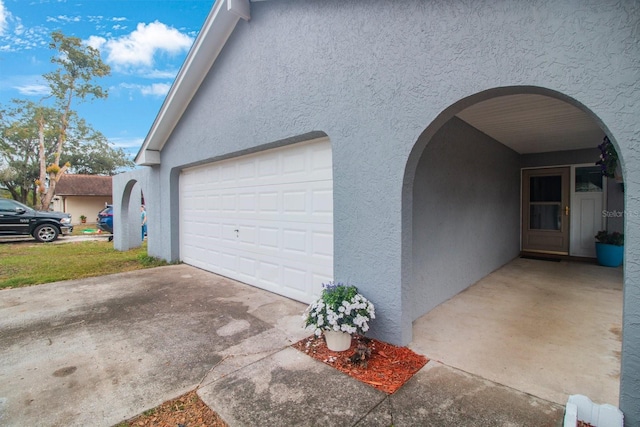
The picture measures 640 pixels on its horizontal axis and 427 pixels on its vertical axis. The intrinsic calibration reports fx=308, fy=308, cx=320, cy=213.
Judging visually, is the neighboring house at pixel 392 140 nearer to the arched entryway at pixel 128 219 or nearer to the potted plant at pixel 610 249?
the potted plant at pixel 610 249

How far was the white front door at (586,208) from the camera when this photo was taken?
7684mm

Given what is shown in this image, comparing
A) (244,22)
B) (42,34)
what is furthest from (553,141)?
(42,34)

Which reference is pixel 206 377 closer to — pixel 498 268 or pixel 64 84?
pixel 498 268

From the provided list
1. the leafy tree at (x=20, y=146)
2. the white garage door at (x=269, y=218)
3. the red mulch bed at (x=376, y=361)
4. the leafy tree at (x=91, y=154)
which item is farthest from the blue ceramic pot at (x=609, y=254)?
the leafy tree at (x=91, y=154)

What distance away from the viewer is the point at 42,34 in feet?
64.4

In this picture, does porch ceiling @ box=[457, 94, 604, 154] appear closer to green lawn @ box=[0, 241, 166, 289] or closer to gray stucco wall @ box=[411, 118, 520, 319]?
gray stucco wall @ box=[411, 118, 520, 319]

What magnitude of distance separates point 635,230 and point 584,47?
129 centimetres

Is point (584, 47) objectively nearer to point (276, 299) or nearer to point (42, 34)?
point (276, 299)

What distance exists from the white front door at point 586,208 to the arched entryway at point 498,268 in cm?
19

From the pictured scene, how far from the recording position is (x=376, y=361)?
9.83 feet

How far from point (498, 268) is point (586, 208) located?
3.30 meters

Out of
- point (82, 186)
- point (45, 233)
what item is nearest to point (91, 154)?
point (82, 186)

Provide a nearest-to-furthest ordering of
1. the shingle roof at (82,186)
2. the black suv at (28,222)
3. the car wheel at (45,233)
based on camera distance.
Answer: the black suv at (28,222) < the car wheel at (45,233) < the shingle roof at (82,186)

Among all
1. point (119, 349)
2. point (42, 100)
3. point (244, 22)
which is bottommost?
point (119, 349)
